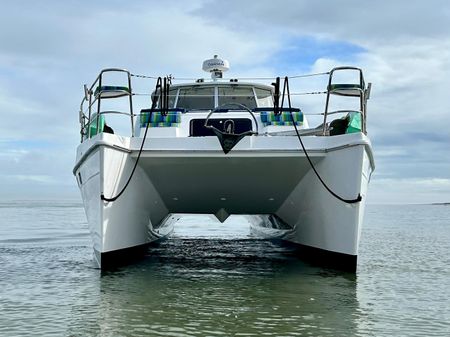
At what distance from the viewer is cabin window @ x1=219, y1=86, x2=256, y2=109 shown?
941 cm

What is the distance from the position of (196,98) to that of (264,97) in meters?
1.27

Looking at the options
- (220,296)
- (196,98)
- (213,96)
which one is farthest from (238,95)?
(220,296)

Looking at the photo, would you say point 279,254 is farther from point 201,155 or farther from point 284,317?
point 284,317

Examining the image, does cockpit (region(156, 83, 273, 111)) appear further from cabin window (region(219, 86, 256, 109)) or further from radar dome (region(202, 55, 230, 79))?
radar dome (region(202, 55, 230, 79))

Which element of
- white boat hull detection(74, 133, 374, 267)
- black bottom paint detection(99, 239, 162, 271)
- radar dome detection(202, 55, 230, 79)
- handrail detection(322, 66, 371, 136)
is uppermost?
radar dome detection(202, 55, 230, 79)

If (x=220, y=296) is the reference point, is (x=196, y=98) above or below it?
above

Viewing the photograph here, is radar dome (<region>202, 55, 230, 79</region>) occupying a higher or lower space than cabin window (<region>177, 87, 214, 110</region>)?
higher

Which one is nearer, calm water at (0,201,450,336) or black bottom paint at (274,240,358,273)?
calm water at (0,201,450,336)

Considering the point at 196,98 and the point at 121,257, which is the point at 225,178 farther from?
the point at 196,98

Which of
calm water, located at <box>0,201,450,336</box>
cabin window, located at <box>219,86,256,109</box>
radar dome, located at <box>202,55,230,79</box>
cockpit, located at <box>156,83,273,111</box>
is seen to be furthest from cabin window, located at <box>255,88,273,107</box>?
calm water, located at <box>0,201,450,336</box>

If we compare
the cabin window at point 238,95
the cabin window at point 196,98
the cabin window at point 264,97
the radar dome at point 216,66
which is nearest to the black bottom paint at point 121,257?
the cabin window at point 196,98

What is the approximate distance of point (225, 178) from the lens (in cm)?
739

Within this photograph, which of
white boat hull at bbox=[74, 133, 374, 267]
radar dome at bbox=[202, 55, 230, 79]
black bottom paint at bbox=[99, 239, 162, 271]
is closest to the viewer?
white boat hull at bbox=[74, 133, 374, 267]

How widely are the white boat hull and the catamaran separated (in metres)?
0.01
